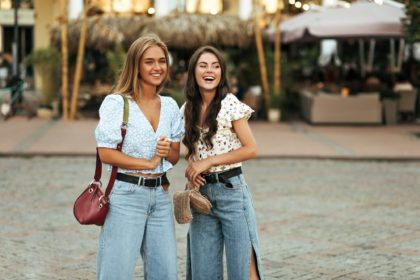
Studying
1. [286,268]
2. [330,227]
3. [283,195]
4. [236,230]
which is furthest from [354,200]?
[236,230]

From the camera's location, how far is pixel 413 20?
20000mm

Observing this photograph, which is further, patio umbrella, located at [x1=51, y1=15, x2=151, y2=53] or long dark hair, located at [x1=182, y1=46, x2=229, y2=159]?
patio umbrella, located at [x1=51, y1=15, x2=151, y2=53]

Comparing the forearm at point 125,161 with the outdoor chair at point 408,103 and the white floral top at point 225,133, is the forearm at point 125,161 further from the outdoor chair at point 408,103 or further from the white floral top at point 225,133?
the outdoor chair at point 408,103

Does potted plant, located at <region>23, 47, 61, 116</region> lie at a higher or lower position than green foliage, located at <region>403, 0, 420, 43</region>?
lower

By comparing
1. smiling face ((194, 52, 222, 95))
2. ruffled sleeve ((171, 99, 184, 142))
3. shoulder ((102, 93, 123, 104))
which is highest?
smiling face ((194, 52, 222, 95))

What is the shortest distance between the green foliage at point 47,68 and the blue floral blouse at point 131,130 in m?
21.9

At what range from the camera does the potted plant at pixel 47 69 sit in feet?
86.8

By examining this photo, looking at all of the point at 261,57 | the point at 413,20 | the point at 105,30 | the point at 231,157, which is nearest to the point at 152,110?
the point at 231,157

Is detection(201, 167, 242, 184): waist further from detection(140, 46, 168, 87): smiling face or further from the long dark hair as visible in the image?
detection(140, 46, 168, 87): smiling face

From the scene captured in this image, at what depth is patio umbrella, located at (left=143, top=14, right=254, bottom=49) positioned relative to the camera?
26312mm

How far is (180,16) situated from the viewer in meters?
26.8

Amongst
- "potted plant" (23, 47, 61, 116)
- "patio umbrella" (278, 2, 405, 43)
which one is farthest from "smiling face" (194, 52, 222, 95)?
"potted plant" (23, 47, 61, 116)

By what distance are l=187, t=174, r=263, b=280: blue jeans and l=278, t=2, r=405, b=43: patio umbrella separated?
16935mm

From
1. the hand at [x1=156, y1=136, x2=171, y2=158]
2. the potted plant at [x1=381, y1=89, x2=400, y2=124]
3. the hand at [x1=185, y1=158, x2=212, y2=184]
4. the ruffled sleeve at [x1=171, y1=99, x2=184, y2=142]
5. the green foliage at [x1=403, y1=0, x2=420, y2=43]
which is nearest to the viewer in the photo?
the hand at [x1=156, y1=136, x2=171, y2=158]
